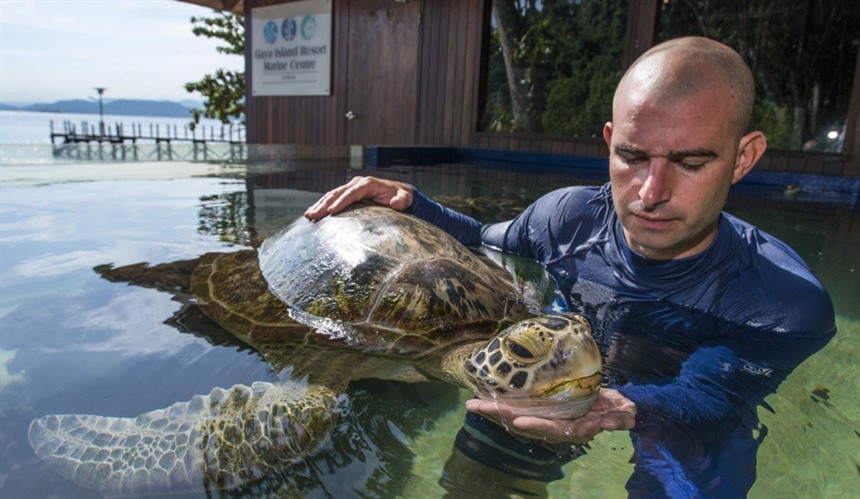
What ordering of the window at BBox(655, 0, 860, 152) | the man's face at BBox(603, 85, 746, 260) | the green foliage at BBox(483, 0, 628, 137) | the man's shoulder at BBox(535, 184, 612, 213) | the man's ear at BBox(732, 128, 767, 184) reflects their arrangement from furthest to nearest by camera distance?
the green foliage at BBox(483, 0, 628, 137)
the window at BBox(655, 0, 860, 152)
the man's shoulder at BBox(535, 184, 612, 213)
the man's ear at BBox(732, 128, 767, 184)
the man's face at BBox(603, 85, 746, 260)

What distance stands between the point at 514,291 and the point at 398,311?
76 centimetres

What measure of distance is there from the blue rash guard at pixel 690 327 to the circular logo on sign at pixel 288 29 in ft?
38.8

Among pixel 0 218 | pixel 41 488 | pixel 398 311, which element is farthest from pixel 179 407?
pixel 0 218

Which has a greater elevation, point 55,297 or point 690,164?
point 690,164

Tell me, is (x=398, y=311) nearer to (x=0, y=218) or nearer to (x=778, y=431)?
(x=778, y=431)

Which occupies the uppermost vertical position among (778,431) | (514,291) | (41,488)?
(514,291)

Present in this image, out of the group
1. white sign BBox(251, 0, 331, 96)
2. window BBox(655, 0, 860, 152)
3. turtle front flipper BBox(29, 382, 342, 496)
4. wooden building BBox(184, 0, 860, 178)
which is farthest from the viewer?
white sign BBox(251, 0, 331, 96)

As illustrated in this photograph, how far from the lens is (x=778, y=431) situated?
1.89 m

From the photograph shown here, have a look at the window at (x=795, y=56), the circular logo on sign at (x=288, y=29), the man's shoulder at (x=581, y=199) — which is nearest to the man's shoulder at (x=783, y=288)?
the man's shoulder at (x=581, y=199)

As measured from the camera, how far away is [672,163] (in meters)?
2.05

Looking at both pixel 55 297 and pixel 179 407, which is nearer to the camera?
pixel 179 407

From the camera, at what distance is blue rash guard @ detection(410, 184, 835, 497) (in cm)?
167

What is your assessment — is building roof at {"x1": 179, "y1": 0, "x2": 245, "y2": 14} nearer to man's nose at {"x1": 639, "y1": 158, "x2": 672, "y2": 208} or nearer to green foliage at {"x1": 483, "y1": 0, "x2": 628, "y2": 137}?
green foliage at {"x1": 483, "y1": 0, "x2": 628, "y2": 137}

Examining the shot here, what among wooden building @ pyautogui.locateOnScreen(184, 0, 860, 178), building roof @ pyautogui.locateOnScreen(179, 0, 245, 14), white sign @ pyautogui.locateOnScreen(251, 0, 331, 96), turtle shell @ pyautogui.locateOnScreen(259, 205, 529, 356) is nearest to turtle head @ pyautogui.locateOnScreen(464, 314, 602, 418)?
turtle shell @ pyautogui.locateOnScreen(259, 205, 529, 356)
